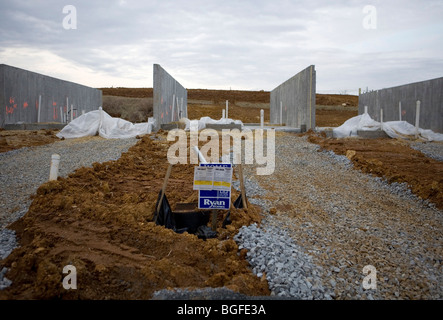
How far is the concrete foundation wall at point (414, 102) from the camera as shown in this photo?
51.8 feet

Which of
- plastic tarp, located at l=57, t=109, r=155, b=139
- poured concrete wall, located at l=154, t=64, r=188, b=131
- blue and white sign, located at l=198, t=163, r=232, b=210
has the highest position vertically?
poured concrete wall, located at l=154, t=64, r=188, b=131

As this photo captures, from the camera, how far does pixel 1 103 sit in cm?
1563

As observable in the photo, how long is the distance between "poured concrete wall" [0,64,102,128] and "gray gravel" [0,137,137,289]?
18.8ft

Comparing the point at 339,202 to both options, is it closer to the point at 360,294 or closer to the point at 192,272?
the point at 360,294

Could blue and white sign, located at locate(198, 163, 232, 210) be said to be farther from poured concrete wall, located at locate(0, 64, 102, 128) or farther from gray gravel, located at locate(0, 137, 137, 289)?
poured concrete wall, located at locate(0, 64, 102, 128)

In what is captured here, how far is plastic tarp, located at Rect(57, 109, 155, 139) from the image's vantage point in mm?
13367

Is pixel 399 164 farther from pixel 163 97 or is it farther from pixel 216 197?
pixel 163 97

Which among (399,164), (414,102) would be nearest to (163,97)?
(399,164)

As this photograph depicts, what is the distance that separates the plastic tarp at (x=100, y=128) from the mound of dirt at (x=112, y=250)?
7814mm

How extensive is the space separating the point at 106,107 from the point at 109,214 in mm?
24346

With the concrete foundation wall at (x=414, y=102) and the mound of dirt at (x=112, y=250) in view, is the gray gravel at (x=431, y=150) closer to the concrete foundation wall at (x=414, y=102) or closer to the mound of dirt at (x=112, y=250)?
the concrete foundation wall at (x=414, y=102)

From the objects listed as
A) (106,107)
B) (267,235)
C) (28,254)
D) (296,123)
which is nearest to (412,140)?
(296,123)

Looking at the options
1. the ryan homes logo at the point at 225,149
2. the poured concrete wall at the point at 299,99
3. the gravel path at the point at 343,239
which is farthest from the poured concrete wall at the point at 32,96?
the gravel path at the point at 343,239

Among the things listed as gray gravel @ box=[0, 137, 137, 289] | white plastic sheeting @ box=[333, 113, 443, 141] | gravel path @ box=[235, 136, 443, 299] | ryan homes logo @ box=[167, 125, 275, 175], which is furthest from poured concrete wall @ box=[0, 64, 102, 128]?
white plastic sheeting @ box=[333, 113, 443, 141]
